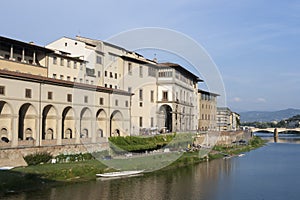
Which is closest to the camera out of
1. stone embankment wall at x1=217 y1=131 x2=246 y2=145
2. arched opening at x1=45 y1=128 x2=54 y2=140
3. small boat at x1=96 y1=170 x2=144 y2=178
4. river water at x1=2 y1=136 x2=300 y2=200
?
river water at x1=2 y1=136 x2=300 y2=200

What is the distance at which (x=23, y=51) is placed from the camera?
1256 inches

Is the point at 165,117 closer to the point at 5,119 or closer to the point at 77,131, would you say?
the point at 77,131

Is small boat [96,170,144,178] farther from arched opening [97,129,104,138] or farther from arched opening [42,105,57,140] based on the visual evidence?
arched opening [97,129,104,138]

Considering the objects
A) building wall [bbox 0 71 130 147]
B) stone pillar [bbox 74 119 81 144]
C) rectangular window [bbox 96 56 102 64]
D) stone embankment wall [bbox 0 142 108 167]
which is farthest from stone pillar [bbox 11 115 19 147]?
rectangular window [bbox 96 56 102 64]

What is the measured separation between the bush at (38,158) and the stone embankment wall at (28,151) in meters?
0.24

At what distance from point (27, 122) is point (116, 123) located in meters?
12.1

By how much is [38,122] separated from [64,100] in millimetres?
A: 3578

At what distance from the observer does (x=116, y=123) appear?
39188 millimetres

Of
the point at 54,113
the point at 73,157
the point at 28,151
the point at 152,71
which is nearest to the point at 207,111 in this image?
the point at 152,71

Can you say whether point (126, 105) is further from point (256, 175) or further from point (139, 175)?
point (256, 175)

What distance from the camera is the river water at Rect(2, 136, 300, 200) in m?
22.1

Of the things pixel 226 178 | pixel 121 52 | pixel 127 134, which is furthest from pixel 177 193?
pixel 121 52

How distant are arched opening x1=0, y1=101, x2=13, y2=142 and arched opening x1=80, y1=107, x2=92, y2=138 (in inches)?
323

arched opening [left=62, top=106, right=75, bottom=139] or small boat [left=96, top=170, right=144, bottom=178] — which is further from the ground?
arched opening [left=62, top=106, right=75, bottom=139]
